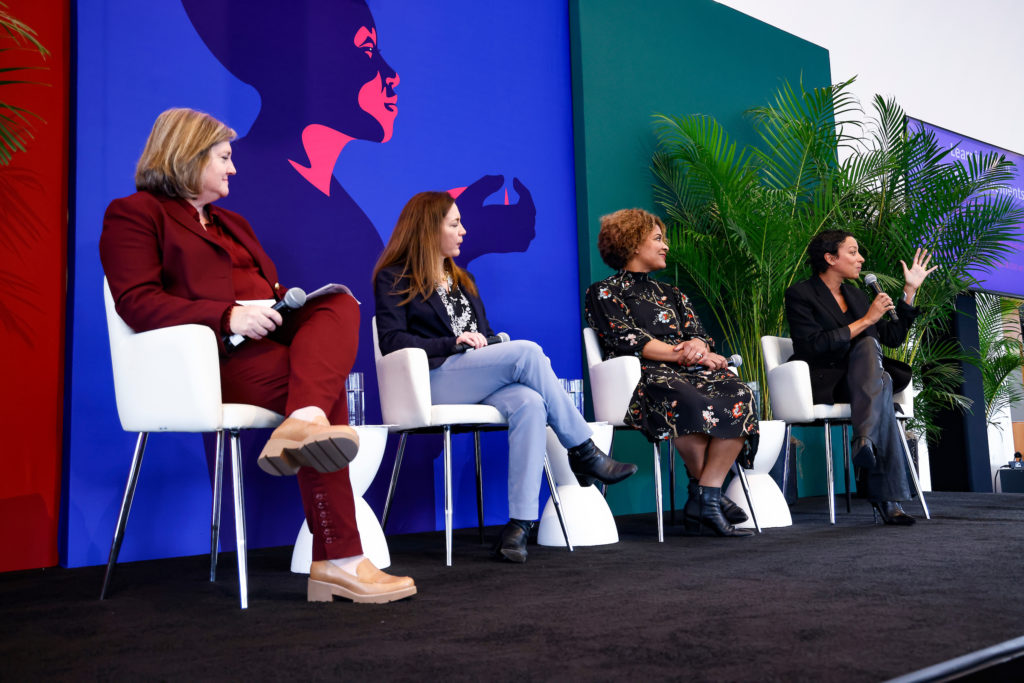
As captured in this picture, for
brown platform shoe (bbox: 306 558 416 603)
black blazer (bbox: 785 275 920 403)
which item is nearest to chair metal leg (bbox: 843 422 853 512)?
black blazer (bbox: 785 275 920 403)

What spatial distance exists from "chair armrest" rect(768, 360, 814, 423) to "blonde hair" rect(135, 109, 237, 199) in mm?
2365

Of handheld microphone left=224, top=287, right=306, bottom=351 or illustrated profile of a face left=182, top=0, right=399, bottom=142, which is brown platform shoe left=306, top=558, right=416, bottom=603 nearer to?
handheld microphone left=224, top=287, right=306, bottom=351

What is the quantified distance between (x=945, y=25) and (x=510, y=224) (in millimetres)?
4903

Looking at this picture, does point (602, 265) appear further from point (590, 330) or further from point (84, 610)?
point (84, 610)

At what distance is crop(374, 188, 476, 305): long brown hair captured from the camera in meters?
2.85

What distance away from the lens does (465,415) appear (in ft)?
8.51

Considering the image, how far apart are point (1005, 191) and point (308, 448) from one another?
678cm

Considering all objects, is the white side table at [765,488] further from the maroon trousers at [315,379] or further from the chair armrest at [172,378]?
the chair armrest at [172,378]

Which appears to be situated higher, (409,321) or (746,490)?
(409,321)

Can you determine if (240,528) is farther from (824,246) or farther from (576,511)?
(824,246)

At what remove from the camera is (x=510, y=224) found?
388cm

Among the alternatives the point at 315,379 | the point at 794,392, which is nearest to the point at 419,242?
the point at 315,379

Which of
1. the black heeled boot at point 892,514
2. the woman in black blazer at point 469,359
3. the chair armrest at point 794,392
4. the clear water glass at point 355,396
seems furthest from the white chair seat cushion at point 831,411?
the clear water glass at point 355,396

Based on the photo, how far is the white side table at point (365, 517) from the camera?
95.3 inches
